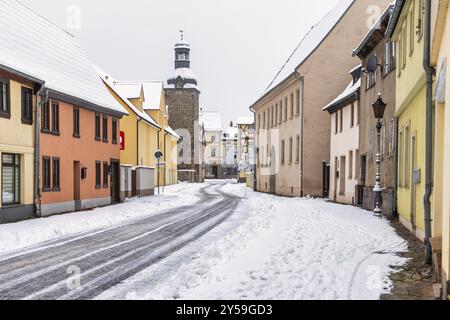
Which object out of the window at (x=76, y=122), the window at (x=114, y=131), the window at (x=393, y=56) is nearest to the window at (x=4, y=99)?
the window at (x=76, y=122)

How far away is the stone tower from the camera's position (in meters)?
87.0

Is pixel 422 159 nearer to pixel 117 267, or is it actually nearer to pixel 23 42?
pixel 117 267

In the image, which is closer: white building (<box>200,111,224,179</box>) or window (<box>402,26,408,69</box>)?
window (<box>402,26,408,69</box>)

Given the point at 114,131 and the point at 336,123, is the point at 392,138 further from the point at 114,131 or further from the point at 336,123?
the point at 114,131

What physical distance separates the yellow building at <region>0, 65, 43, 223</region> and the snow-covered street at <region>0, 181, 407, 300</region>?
183 cm

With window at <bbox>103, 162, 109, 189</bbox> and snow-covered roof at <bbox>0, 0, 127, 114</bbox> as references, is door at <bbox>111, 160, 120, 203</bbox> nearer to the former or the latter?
window at <bbox>103, 162, 109, 189</bbox>

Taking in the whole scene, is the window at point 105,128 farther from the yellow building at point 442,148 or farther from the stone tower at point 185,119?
the stone tower at point 185,119

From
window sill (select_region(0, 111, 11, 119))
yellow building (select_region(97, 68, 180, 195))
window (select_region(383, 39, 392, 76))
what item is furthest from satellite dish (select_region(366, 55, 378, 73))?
yellow building (select_region(97, 68, 180, 195))

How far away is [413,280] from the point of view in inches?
324

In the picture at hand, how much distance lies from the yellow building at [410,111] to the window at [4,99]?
42.2 ft

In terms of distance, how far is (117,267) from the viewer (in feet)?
32.6

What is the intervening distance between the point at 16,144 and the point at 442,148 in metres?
15.2

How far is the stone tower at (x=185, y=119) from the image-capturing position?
87000mm

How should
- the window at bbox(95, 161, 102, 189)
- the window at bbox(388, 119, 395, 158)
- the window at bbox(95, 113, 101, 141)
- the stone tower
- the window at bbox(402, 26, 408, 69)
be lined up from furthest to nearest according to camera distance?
the stone tower
the window at bbox(95, 113, 101, 141)
the window at bbox(95, 161, 102, 189)
the window at bbox(388, 119, 395, 158)
the window at bbox(402, 26, 408, 69)
